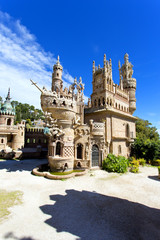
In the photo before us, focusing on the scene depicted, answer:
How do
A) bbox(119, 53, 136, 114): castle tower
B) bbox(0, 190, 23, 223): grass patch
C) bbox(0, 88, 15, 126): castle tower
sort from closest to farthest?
bbox(0, 190, 23, 223): grass patch
bbox(119, 53, 136, 114): castle tower
bbox(0, 88, 15, 126): castle tower

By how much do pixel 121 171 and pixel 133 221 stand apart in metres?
10.0

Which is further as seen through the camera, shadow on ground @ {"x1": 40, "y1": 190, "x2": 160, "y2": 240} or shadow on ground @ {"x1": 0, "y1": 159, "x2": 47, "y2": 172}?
shadow on ground @ {"x1": 0, "y1": 159, "x2": 47, "y2": 172}

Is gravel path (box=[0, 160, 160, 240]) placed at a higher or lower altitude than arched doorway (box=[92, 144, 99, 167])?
lower

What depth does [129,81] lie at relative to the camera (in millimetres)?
27047

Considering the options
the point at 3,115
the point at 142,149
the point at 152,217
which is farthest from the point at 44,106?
the point at 3,115

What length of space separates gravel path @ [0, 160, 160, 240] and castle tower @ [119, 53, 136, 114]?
18.4 meters

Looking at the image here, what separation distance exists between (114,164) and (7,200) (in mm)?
13550

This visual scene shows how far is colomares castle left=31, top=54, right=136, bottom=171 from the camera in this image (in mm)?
15406

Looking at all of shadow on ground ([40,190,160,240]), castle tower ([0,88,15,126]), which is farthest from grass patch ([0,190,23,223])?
castle tower ([0,88,15,126])

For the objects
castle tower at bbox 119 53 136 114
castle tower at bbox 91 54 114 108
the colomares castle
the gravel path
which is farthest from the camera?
castle tower at bbox 119 53 136 114

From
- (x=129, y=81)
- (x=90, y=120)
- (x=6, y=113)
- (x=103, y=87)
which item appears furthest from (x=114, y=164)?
(x=6, y=113)

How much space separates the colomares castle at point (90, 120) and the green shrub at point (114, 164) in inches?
33.3

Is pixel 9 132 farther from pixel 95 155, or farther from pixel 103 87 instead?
pixel 103 87

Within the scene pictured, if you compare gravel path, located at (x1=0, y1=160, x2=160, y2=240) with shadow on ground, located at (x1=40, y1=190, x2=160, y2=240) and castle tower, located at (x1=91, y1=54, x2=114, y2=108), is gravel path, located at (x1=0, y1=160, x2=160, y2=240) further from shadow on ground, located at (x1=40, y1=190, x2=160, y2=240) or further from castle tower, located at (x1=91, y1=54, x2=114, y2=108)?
castle tower, located at (x1=91, y1=54, x2=114, y2=108)
